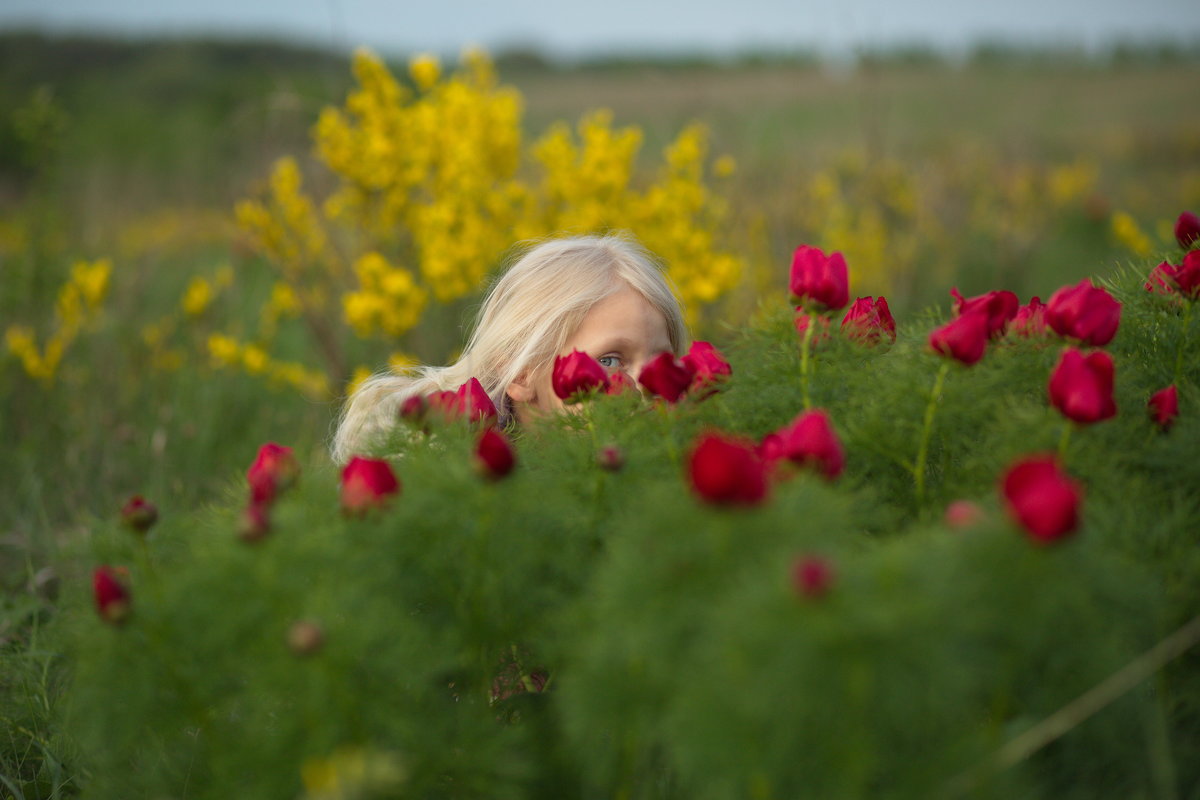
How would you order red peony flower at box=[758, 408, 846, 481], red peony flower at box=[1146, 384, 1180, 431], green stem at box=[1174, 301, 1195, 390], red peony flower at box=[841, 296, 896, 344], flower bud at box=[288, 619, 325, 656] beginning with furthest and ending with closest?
red peony flower at box=[841, 296, 896, 344]
green stem at box=[1174, 301, 1195, 390]
red peony flower at box=[1146, 384, 1180, 431]
red peony flower at box=[758, 408, 846, 481]
flower bud at box=[288, 619, 325, 656]

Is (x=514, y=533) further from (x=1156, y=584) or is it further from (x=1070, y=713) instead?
(x=1156, y=584)

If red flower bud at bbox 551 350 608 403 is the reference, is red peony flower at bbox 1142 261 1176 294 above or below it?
above

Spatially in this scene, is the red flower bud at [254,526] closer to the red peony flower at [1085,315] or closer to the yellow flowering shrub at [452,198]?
the red peony flower at [1085,315]

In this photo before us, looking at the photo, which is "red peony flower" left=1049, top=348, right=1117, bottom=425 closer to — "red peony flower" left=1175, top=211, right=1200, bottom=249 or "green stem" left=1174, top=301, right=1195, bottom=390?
"green stem" left=1174, top=301, right=1195, bottom=390

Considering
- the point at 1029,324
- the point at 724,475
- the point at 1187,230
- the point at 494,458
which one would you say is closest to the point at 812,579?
the point at 724,475

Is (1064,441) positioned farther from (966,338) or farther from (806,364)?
(806,364)

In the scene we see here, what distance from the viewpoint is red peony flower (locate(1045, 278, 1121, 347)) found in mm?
1172

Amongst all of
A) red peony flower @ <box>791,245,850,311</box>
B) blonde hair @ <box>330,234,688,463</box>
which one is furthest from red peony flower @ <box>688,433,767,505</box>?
blonde hair @ <box>330,234,688,463</box>

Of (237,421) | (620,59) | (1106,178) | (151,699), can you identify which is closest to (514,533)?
(151,699)

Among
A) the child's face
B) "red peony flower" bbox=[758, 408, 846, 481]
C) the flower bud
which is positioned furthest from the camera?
the child's face

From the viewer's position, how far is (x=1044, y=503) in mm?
757

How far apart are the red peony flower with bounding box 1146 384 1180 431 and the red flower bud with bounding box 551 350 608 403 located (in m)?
0.77

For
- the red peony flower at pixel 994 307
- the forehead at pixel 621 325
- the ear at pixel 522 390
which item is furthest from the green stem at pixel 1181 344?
the ear at pixel 522 390

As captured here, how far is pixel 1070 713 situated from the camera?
89 cm
